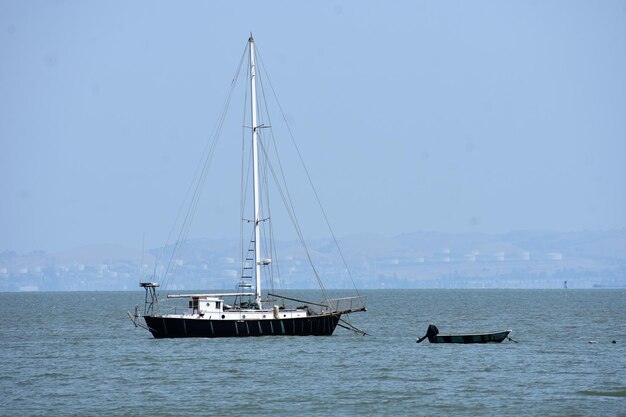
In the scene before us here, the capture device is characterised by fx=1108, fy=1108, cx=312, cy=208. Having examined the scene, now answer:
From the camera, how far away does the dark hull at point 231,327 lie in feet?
265

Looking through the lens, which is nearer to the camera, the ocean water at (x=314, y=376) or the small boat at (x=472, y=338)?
the ocean water at (x=314, y=376)

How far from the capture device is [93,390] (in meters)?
57.7

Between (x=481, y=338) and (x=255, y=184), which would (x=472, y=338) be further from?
(x=255, y=184)

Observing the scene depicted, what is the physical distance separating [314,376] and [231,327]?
64.0 ft

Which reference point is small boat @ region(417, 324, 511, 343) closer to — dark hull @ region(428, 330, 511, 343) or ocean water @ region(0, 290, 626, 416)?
dark hull @ region(428, 330, 511, 343)

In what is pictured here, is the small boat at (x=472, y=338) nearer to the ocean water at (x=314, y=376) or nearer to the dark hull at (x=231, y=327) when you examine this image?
the ocean water at (x=314, y=376)

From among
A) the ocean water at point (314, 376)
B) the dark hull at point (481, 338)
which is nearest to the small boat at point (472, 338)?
the dark hull at point (481, 338)

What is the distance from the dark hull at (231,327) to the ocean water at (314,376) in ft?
2.84

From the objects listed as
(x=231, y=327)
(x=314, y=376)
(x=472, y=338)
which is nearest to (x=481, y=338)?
(x=472, y=338)

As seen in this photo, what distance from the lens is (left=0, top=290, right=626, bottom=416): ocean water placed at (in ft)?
169

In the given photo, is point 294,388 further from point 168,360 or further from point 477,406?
point 168,360

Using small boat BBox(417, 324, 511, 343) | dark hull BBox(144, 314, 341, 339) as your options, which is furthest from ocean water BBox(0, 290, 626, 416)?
small boat BBox(417, 324, 511, 343)

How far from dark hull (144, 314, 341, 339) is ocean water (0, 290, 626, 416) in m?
0.87

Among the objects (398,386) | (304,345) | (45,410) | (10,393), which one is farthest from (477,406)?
(304,345)
